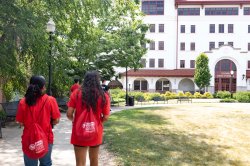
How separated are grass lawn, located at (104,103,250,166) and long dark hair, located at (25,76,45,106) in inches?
147

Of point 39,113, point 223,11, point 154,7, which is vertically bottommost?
point 39,113

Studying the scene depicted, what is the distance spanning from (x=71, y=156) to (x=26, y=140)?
13.0 ft

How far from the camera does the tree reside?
181 ft

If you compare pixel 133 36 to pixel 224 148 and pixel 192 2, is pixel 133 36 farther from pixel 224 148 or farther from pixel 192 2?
pixel 192 2

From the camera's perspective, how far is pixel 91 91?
5.79 m

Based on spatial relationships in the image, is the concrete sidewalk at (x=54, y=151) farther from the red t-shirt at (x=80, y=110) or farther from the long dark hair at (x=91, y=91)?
the long dark hair at (x=91, y=91)

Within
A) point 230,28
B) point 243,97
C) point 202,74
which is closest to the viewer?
point 243,97

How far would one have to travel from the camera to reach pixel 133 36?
29016mm

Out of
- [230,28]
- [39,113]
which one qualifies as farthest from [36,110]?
[230,28]

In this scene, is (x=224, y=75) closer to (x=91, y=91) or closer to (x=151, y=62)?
(x=151, y=62)

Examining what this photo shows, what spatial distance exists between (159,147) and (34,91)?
603 cm

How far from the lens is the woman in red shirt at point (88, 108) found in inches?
224

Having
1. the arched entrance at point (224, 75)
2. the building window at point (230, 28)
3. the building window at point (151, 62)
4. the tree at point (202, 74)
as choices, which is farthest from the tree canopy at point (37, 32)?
the building window at point (230, 28)

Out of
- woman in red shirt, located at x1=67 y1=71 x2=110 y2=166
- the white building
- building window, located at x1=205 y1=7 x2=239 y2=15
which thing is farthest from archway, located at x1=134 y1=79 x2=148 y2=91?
woman in red shirt, located at x1=67 y1=71 x2=110 y2=166
